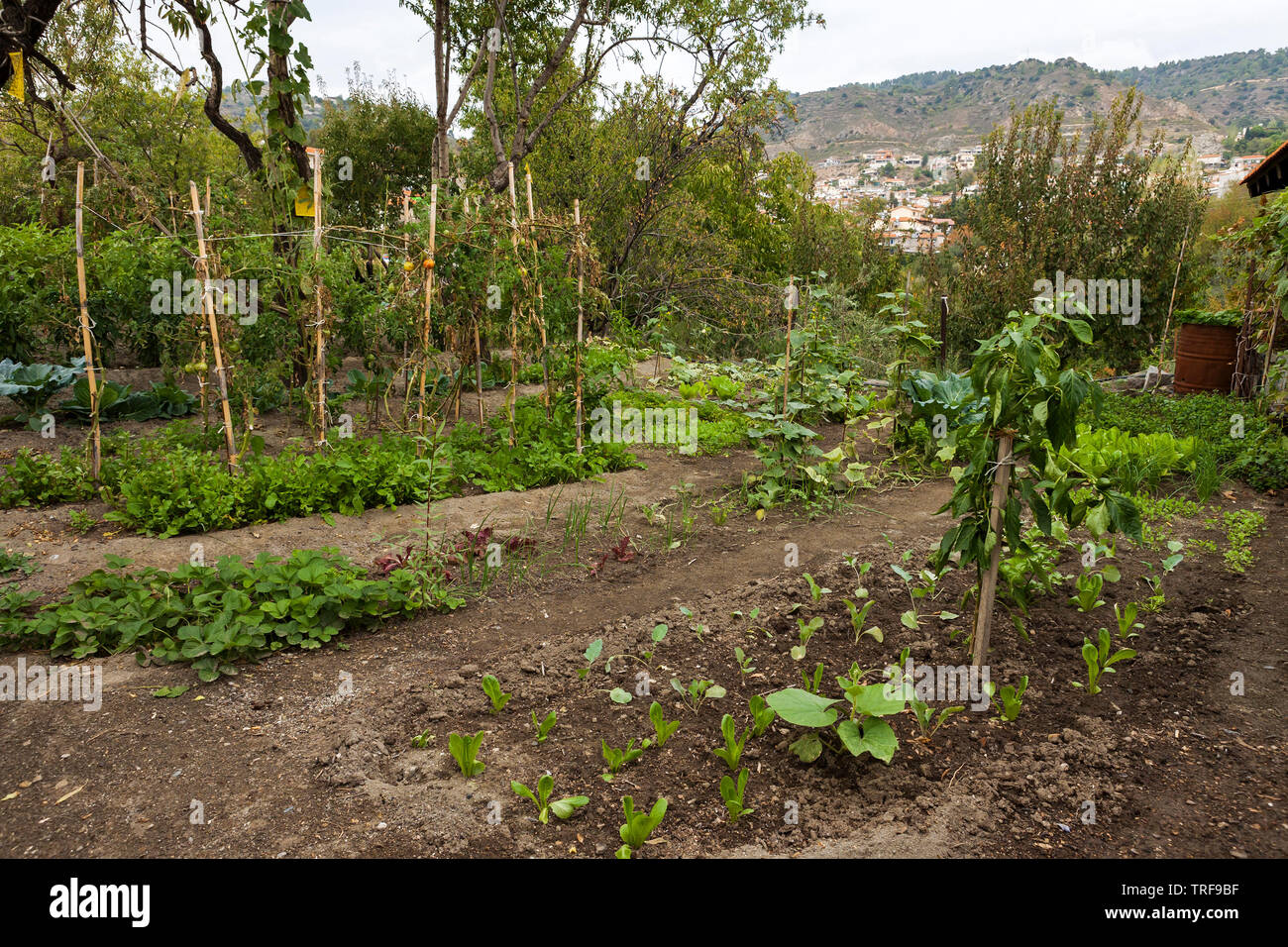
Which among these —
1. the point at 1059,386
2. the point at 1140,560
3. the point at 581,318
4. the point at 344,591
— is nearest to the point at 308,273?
the point at 581,318

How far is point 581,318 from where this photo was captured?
606 centimetres

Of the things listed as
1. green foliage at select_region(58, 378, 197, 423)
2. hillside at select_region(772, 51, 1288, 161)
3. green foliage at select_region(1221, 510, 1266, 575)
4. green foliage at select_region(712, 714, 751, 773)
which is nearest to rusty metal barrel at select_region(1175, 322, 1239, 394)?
green foliage at select_region(1221, 510, 1266, 575)

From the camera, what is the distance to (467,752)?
2.50 metres

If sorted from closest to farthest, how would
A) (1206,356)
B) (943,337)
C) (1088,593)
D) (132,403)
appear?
(1088,593), (132,403), (943,337), (1206,356)

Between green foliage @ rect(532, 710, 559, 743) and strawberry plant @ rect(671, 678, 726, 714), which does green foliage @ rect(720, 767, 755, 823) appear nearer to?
strawberry plant @ rect(671, 678, 726, 714)

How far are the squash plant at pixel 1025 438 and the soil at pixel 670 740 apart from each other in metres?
0.63

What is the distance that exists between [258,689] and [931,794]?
2460 millimetres

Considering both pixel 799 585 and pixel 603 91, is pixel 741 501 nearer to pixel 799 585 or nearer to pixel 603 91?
pixel 799 585

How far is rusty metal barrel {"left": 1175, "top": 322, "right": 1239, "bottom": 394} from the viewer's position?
853 cm

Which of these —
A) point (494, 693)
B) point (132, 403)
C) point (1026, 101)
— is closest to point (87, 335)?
point (132, 403)

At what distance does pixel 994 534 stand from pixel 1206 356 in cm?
783

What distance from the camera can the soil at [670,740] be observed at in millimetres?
2242

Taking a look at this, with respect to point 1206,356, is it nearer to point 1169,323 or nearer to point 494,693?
point 1169,323

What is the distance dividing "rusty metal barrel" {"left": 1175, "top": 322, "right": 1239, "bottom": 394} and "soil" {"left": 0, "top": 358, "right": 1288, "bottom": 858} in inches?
221
